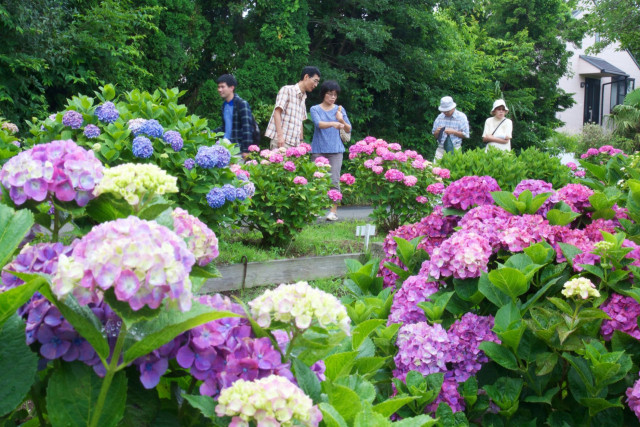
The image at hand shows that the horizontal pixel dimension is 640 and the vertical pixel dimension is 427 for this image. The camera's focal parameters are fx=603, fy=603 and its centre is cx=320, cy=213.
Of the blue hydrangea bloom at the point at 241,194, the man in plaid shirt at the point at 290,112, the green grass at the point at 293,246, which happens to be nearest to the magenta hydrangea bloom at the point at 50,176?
the blue hydrangea bloom at the point at 241,194

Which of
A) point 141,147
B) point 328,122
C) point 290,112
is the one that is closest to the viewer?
point 141,147

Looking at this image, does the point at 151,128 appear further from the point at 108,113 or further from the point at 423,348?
the point at 423,348

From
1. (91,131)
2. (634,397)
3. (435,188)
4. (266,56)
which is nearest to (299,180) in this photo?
(435,188)

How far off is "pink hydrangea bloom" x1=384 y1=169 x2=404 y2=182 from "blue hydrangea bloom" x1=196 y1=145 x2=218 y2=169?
108 inches

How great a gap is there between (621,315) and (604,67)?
126 ft

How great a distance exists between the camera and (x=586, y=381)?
1540mm

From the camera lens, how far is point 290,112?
282 inches

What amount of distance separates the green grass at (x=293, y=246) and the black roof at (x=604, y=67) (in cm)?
3324

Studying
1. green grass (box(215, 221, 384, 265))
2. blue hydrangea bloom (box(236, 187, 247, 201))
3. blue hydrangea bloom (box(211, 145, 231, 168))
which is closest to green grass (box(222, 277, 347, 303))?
green grass (box(215, 221, 384, 265))

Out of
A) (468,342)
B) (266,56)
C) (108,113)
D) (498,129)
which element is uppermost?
(266,56)

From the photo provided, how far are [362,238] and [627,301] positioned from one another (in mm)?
4926

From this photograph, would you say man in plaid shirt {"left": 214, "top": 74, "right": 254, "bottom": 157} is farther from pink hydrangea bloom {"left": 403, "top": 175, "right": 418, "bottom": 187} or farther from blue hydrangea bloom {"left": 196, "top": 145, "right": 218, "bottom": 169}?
blue hydrangea bloom {"left": 196, "top": 145, "right": 218, "bottom": 169}

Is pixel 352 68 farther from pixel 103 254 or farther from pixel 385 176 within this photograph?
pixel 103 254

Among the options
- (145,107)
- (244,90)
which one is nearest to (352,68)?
(244,90)
